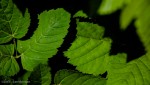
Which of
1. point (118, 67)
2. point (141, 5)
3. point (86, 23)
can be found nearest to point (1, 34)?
point (86, 23)

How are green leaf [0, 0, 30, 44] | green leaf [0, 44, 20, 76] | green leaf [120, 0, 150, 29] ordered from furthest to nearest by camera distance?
1. green leaf [0, 44, 20, 76]
2. green leaf [0, 0, 30, 44]
3. green leaf [120, 0, 150, 29]

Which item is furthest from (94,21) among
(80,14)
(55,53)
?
(55,53)

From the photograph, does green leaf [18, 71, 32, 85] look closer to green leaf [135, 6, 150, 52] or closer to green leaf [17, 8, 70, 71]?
green leaf [17, 8, 70, 71]

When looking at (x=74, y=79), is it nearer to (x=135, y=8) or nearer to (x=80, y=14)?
(x=80, y=14)

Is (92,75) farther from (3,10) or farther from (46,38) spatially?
(3,10)

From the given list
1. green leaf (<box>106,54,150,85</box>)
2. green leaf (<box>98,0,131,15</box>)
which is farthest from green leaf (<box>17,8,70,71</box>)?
green leaf (<box>98,0,131,15</box>)

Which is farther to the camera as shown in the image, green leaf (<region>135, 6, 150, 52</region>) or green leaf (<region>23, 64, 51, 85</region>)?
green leaf (<region>23, 64, 51, 85</region>)
